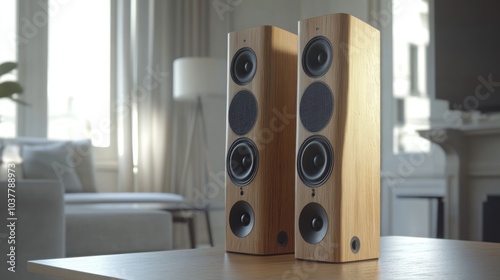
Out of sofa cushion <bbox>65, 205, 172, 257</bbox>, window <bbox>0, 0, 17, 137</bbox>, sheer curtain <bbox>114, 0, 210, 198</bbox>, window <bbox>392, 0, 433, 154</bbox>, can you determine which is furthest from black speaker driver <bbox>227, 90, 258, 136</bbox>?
sheer curtain <bbox>114, 0, 210, 198</bbox>

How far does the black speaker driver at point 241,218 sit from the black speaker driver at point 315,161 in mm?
145

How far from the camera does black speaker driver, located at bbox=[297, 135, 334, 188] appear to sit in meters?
0.96

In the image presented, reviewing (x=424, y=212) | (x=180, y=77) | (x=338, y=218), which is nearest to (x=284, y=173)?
(x=338, y=218)

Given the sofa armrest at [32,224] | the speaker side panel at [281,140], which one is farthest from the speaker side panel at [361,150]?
the sofa armrest at [32,224]

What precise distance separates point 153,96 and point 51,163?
1198mm

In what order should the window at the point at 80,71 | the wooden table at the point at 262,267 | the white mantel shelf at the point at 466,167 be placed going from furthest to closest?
the window at the point at 80,71 < the white mantel shelf at the point at 466,167 < the wooden table at the point at 262,267

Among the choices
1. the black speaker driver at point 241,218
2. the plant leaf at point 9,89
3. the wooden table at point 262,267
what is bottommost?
the wooden table at point 262,267

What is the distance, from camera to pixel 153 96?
4.81 m

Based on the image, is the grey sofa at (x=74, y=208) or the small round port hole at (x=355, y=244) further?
the grey sofa at (x=74, y=208)

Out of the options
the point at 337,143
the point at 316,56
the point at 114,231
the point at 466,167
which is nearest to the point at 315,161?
the point at 337,143

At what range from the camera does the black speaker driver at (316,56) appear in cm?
99

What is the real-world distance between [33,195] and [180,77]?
258cm

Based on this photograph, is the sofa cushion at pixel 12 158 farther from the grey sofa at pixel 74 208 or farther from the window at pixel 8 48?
the window at pixel 8 48

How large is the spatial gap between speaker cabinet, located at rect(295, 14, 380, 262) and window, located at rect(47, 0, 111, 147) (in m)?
3.76
